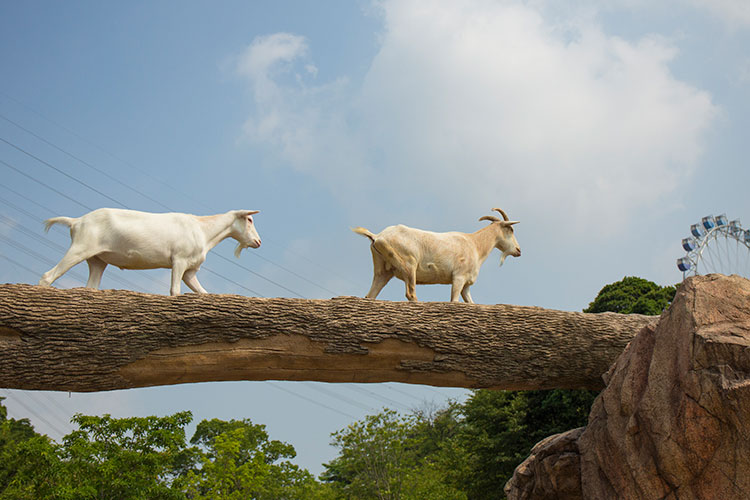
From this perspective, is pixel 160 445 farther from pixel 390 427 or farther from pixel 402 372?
pixel 402 372

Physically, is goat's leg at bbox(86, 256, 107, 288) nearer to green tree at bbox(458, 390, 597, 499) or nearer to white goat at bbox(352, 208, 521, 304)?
white goat at bbox(352, 208, 521, 304)

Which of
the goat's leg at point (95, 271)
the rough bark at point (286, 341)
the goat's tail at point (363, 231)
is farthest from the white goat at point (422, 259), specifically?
the goat's leg at point (95, 271)

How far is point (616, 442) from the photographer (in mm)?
7172

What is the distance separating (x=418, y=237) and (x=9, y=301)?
5.59 metres

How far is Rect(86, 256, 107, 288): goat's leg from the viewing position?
30.2 feet

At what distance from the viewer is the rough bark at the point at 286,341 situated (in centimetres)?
766

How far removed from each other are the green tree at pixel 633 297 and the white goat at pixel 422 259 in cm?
1388

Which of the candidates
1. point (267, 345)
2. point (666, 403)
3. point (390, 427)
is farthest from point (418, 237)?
point (390, 427)

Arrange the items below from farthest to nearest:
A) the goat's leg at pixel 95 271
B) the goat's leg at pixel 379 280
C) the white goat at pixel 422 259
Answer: the goat's leg at pixel 379 280
the white goat at pixel 422 259
the goat's leg at pixel 95 271

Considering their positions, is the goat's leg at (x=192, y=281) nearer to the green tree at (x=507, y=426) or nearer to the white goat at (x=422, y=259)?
the white goat at (x=422, y=259)

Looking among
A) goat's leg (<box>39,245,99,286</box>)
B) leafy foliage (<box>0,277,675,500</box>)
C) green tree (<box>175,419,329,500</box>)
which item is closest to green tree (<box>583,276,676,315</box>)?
leafy foliage (<box>0,277,675,500</box>)

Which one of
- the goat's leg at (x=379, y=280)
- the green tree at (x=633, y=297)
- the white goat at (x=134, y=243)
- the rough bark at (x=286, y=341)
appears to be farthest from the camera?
the green tree at (x=633, y=297)

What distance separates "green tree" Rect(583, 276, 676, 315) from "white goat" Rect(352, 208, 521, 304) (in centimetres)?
1388

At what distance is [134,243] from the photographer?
29.9ft
